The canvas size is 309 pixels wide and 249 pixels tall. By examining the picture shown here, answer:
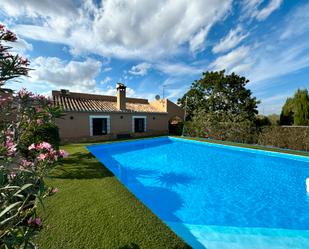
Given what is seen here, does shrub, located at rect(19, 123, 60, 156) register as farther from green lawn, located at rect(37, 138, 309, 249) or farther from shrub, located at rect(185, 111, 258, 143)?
shrub, located at rect(185, 111, 258, 143)

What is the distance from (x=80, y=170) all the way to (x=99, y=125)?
11.1 metres

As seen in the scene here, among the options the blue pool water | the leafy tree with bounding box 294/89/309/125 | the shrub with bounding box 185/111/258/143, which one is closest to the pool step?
the blue pool water

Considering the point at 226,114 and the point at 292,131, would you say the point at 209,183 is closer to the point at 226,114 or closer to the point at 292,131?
the point at 292,131

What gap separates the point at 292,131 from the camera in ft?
39.5

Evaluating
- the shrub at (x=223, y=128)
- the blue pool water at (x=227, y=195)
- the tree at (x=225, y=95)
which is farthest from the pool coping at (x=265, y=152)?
the tree at (x=225, y=95)

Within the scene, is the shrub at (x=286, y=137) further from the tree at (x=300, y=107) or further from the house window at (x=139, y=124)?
the house window at (x=139, y=124)

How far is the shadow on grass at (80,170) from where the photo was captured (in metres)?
6.26

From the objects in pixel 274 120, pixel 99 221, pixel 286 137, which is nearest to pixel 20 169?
pixel 99 221

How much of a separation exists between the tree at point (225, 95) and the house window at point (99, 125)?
12.7 meters

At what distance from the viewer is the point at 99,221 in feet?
11.6

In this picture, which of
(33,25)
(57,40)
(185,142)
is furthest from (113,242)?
(185,142)

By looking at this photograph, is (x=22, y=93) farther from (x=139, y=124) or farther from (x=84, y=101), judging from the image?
(x=139, y=124)

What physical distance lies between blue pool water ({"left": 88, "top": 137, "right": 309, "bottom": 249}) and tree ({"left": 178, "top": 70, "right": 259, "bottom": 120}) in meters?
10.0

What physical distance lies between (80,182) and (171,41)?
11620 mm
